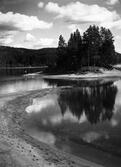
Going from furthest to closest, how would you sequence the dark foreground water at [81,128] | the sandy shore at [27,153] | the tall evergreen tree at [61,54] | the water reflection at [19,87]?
the tall evergreen tree at [61,54], the water reflection at [19,87], the dark foreground water at [81,128], the sandy shore at [27,153]

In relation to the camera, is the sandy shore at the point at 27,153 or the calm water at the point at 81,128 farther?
the calm water at the point at 81,128

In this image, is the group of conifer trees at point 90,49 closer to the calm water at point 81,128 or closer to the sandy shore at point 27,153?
the calm water at point 81,128

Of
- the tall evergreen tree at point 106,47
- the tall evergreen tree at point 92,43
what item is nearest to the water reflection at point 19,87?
the tall evergreen tree at point 92,43

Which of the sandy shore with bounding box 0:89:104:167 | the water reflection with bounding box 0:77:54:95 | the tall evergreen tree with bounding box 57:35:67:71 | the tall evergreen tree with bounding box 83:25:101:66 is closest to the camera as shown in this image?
the sandy shore with bounding box 0:89:104:167

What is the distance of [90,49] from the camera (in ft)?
308

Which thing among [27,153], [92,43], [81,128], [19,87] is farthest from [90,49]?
[27,153]

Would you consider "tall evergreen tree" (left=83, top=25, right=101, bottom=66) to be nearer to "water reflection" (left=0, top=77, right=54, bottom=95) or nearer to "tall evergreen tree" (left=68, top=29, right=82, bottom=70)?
"tall evergreen tree" (left=68, top=29, right=82, bottom=70)

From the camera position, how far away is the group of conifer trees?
95.2 metres

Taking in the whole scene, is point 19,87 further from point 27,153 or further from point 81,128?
point 27,153

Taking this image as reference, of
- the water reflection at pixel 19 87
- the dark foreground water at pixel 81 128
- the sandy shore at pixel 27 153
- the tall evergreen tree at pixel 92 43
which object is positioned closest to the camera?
the sandy shore at pixel 27 153

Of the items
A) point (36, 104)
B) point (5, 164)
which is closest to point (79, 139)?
point (5, 164)

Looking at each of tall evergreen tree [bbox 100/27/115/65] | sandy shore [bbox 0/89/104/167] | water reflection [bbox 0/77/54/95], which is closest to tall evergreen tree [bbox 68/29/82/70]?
tall evergreen tree [bbox 100/27/115/65]

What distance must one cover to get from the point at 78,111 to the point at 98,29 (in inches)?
3127

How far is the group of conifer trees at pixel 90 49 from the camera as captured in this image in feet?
313
